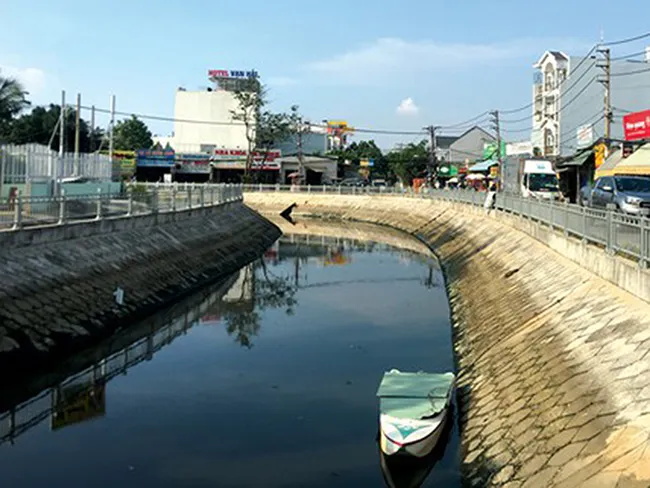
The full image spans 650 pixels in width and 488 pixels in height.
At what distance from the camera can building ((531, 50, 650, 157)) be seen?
2456 inches

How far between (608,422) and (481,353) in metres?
7.21

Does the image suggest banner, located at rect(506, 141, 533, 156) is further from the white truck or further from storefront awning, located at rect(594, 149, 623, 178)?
storefront awning, located at rect(594, 149, 623, 178)

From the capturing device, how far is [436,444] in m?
11.9

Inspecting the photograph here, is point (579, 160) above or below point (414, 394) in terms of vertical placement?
above

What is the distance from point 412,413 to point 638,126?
1143 inches

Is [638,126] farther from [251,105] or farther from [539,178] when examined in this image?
[251,105]

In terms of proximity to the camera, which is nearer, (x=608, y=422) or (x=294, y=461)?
(x=608, y=422)

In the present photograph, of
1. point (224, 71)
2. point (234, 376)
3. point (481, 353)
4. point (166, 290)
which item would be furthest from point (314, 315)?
point (224, 71)

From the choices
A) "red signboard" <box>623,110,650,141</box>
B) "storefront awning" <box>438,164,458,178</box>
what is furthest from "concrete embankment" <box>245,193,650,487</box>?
"storefront awning" <box>438,164,458,178</box>

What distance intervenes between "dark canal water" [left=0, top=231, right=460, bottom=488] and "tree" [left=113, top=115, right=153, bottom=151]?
9095cm

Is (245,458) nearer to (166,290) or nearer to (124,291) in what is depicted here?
(124,291)

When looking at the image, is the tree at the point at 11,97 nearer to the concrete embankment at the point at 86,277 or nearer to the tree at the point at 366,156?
the concrete embankment at the point at 86,277

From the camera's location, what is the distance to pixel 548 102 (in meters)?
73.9

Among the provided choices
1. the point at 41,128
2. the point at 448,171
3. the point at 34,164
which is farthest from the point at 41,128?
the point at 34,164
